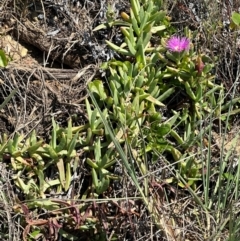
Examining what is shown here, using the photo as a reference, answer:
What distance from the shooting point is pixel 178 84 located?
2.12 metres

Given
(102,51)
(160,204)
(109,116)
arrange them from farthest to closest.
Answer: (102,51), (109,116), (160,204)

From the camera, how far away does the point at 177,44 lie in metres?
2.08

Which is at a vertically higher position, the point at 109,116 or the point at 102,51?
the point at 102,51

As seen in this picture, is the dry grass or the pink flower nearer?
the dry grass

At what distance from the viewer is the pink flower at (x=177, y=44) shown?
207 cm

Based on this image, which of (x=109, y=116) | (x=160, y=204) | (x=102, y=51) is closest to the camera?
(x=160, y=204)

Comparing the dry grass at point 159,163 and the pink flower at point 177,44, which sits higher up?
the pink flower at point 177,44

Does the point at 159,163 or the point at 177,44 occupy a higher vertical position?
the point at 177,44

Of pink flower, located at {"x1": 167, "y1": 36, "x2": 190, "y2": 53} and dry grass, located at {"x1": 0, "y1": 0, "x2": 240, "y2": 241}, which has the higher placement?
pink flower, located at {"x1": 167, "y1": 36, "x2": 190, "y2": 53}

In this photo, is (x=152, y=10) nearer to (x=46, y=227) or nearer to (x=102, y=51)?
(x=102, y=51)

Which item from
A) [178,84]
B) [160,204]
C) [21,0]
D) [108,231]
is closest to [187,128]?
[178,84]

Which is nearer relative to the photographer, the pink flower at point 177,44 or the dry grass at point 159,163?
the dry grass at point 159,163

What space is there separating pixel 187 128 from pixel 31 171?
573 mm

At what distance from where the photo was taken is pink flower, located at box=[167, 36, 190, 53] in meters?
2.07
